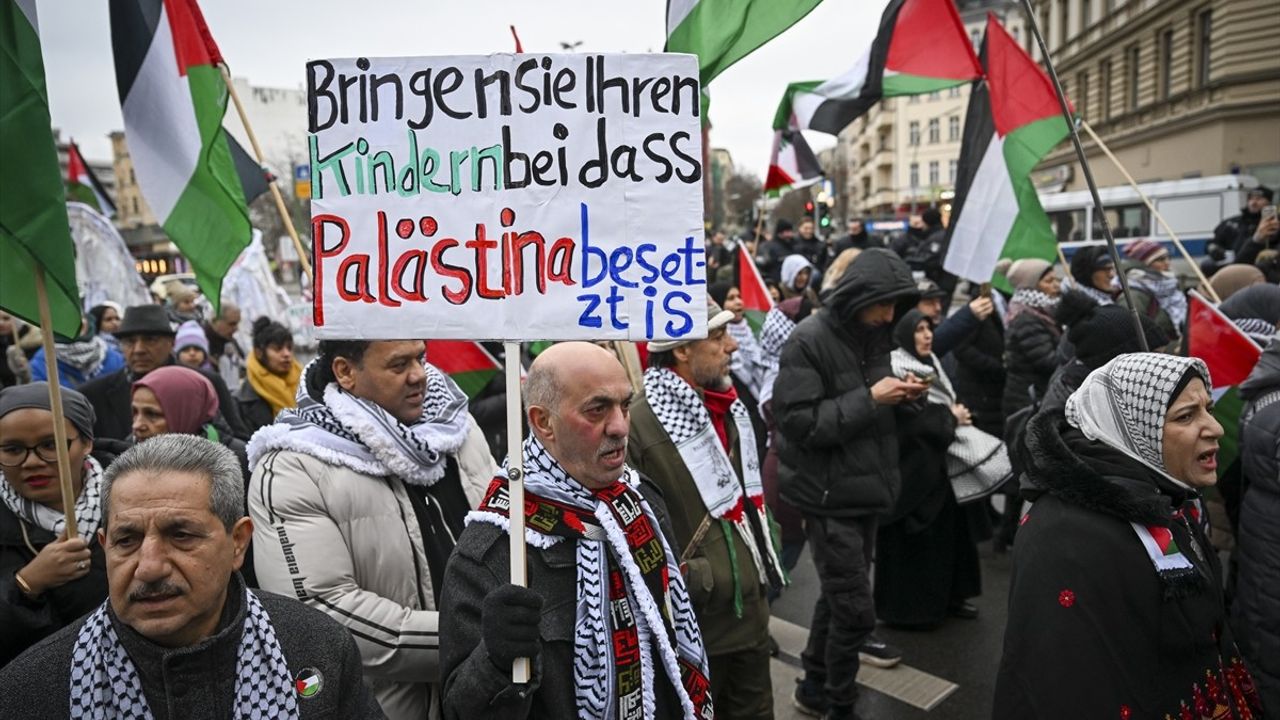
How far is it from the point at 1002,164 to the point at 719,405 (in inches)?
114

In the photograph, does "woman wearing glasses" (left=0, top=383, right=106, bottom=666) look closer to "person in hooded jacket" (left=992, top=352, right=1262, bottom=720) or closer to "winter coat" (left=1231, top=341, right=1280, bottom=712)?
"person in hooded jacket" (left=992, top=352, right=1262, bottom=720)

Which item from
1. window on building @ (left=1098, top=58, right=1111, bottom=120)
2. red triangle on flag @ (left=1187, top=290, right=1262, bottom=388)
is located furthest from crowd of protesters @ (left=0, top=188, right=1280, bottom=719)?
window on building @ (left=1098, top=58, right=1111, bottom=120)

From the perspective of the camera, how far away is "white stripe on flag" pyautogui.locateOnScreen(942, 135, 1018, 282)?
209 inches

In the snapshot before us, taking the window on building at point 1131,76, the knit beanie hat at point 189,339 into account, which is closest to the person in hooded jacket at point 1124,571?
the knit beanie hat at point 189,339

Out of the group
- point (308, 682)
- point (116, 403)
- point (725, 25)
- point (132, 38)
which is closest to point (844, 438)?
point (725, 25)

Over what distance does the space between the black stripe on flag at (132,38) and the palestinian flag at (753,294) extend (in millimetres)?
4538

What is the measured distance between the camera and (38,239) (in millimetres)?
2498

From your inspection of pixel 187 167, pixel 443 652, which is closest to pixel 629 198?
pixel 443 652

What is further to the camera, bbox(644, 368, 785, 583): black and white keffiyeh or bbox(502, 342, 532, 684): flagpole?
bbox(644, 368, 785, 583): black and white keffiyeh

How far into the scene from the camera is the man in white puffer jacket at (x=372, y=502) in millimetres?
2535

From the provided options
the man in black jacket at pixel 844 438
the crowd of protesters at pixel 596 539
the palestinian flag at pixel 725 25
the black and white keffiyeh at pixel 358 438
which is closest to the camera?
the crowd of protesters at pixel 596 539

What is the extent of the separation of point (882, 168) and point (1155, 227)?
7345 centimetres

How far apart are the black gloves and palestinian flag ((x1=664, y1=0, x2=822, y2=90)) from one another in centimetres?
190

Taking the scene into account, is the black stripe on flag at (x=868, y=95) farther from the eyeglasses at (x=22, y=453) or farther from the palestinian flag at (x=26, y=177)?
the eyeglasses at (x=22, y=453)
